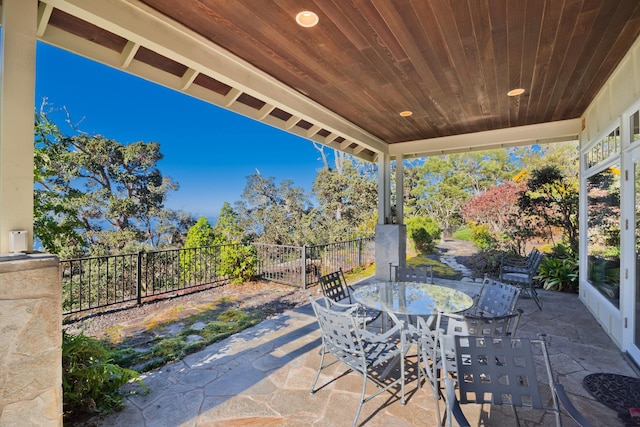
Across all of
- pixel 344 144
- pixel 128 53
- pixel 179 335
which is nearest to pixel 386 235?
pixel 344 144

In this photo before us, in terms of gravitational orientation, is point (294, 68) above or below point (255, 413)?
above

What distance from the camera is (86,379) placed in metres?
2.09

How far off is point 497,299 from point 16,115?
386 cm

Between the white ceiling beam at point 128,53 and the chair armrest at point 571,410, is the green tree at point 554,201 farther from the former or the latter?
the white ceiling beam at point 128,53

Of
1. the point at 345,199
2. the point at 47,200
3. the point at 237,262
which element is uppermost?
the point at 345,199

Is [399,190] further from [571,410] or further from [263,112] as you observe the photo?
[571,410]

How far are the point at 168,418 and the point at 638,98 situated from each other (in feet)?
15.4

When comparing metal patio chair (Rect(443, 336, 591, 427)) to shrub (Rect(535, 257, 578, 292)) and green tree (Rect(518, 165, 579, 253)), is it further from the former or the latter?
green tree (Rect(518, 165, 579, 253))

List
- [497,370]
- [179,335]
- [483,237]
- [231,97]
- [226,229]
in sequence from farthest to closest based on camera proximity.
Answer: [483,237], [226,229], [179,335], [231,97], [497,370]

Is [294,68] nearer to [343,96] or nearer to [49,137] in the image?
[343,96]

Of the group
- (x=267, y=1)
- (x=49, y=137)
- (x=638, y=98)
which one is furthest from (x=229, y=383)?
(x=638, y=98)

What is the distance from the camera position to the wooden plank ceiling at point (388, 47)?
205 cm

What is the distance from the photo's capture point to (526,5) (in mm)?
2025

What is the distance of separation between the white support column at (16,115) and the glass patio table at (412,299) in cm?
246
